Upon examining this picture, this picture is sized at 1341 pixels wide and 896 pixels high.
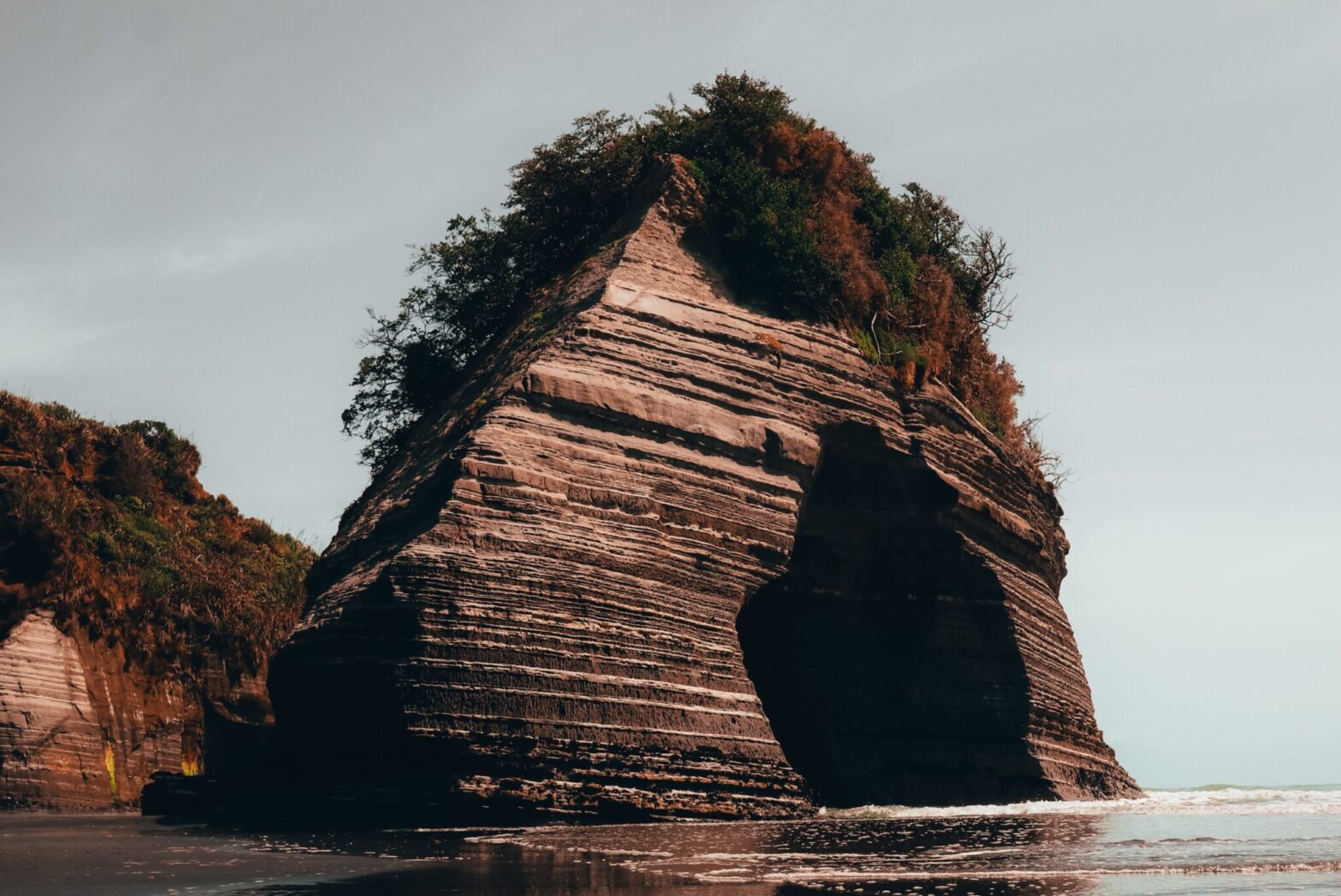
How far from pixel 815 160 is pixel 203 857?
2177 centimetres

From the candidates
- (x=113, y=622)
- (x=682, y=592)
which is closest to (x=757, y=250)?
(x=682, y=592)

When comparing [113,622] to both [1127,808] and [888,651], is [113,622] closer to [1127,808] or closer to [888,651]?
[888,651]

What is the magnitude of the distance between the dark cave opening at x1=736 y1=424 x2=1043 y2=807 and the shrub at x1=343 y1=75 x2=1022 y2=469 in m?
3.12

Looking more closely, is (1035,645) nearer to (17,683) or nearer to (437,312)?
(437,312)

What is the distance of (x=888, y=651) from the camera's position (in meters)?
29.9

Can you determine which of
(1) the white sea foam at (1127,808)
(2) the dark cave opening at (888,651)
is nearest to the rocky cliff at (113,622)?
→ (2) the dark cave opening at (888,651)

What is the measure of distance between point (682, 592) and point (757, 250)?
850 cm

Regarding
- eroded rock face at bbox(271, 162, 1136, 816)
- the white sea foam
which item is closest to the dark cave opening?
eroded rock face at bbox(271, 162, 1136, 816)

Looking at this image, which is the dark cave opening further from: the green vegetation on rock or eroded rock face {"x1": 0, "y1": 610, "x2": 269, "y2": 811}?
the green vegetation on rock

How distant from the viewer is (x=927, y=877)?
13.8m

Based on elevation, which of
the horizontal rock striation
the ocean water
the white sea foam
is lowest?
the ocean water

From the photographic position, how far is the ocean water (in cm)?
1316

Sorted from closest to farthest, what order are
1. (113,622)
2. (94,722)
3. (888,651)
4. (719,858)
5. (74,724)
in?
1. (719,858)
2. (888,651)
3. (74,724)
4. (94,722)
5. (113,622)

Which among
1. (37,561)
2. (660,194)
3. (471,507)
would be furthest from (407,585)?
(37,561)
